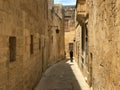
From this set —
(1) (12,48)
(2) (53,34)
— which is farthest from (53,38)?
(1) (12,48)

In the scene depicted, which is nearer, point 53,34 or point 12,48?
point 12,48

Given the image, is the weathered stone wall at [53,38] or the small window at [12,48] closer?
the small window at [12,48]

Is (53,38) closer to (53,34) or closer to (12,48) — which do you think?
(53,34)

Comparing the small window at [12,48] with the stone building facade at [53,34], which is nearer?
the small window at [12,48]

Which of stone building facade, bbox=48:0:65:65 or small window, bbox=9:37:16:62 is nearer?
small window, bbox=9:37:16:62

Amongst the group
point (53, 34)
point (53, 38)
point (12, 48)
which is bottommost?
point (12, 48)

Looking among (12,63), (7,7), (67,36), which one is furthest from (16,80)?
(67,36)

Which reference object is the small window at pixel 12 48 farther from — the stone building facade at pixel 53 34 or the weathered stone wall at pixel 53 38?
the weathered stone wall at pixel 53 38

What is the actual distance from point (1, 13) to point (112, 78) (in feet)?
9.52

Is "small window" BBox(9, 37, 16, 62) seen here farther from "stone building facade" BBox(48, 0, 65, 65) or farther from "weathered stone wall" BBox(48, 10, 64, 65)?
"weathered stone wall" BBox(48, 10, 64, 65)

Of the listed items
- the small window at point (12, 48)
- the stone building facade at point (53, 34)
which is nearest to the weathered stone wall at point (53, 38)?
the stone building facade at point (53, 34)

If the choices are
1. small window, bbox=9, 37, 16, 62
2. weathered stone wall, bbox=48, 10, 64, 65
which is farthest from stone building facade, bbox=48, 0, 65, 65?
small window, bbox=9, 37, 16, 62

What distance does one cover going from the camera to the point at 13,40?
21.7ft

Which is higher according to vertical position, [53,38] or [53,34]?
[53,34]
